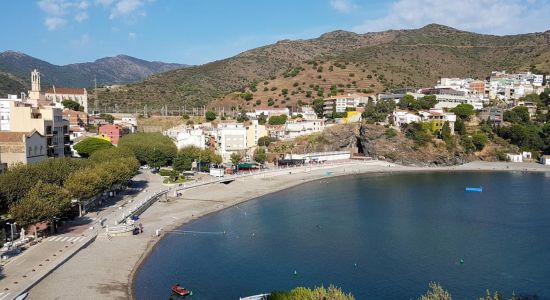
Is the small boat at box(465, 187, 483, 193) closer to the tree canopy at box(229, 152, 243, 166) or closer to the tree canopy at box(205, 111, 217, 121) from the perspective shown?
the tree canopy at box(229, 152, 243, 166)

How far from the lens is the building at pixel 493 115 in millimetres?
93375

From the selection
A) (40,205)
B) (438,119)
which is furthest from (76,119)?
(438,119)

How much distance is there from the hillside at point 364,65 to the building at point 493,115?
31.3 m

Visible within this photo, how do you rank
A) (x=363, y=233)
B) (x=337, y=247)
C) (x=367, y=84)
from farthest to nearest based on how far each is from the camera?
(x=367, y=84) < (x=363, y=233) < (x=337, y=247)

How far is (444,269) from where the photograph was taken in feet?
99.9

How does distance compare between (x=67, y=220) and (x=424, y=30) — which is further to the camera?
(x=424, y=30)

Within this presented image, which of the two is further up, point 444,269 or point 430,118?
point 430,118

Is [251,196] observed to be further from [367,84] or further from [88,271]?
[367,84]

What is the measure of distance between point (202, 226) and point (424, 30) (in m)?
167

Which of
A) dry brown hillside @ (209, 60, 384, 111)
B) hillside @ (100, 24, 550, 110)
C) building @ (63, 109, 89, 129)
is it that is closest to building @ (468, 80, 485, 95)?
hillside @ (100, 24, 550, 110)

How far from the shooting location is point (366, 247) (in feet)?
115

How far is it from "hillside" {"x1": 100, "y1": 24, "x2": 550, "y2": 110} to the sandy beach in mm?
49509

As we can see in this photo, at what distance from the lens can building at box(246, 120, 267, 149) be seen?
264 feet

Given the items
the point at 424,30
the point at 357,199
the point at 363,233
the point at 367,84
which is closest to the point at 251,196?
the point at 357,199
